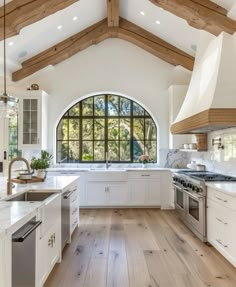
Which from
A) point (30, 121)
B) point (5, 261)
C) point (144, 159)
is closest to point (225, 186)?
point (5, 261)

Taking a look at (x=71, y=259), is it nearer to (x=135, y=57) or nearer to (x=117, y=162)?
(x=117, y=162)

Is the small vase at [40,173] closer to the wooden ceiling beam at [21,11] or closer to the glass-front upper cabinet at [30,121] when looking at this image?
the wooden ceiling beam at [21,11]

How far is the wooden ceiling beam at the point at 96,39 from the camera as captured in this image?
6855mm

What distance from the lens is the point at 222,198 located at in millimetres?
3770

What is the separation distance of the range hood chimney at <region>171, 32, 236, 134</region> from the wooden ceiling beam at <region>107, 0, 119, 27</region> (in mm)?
2079

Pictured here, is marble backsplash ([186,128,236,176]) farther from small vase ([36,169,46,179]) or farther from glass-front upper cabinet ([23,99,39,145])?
glass-front upper cabinet ([23,99,39,145])

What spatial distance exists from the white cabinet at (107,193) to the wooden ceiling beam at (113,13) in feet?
11.8


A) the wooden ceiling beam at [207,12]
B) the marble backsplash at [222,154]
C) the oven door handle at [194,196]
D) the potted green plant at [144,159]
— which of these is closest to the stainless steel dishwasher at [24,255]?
the oven door handle at [194,196]

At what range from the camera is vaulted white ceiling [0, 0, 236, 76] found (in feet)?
18.5

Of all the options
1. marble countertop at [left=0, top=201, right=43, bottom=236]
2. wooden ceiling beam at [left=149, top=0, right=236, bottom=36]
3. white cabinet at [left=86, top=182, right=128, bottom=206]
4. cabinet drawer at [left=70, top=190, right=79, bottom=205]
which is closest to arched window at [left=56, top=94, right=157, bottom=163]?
white cabinet at [left=86, top=182, right=128, bottom=206]

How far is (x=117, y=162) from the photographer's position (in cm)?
767

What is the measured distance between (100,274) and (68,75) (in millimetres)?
5376

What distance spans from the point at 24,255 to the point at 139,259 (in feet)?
6.08

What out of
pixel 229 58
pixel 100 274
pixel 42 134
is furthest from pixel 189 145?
pixel 100 274
